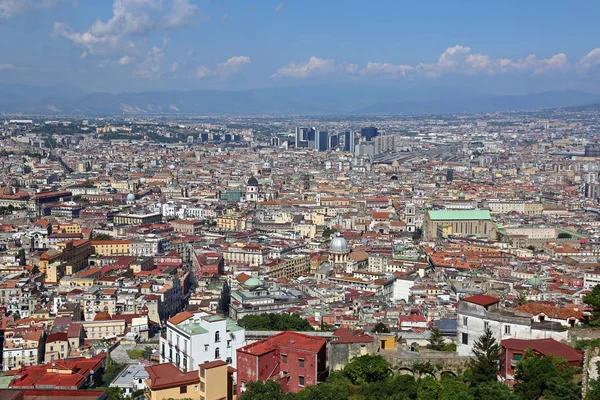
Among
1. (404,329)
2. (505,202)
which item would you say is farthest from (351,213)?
(404,329)

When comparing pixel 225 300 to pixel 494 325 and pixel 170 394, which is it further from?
pixel 494 325

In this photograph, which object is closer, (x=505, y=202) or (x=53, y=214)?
(x=53, y=214)

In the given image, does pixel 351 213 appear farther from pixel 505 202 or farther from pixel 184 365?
pixel 184 365

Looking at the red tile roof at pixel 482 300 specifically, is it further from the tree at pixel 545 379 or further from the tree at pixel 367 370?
the tree at pixel 367 370

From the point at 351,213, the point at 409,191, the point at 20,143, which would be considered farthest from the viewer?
the point at 20,143

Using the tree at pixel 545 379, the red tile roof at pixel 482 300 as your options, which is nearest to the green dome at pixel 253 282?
the red tile roof at pixel 482 300

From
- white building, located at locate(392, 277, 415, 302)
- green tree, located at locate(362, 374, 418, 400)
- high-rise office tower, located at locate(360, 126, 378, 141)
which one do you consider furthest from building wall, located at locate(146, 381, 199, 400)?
high-rise office tower, located at locate(360, 126, 378, 141)
